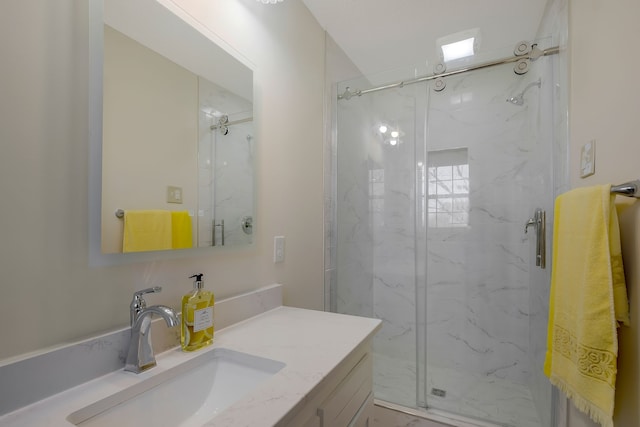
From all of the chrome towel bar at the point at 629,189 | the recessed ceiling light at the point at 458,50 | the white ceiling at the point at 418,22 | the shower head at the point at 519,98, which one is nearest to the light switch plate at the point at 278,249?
the chrome towel bar at the point at 629,189

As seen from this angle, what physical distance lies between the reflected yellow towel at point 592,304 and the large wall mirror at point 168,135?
1207 mm

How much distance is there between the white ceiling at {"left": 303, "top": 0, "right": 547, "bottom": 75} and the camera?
1742 mm

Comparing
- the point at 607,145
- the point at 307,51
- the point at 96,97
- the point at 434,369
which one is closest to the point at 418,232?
the point at 434,369

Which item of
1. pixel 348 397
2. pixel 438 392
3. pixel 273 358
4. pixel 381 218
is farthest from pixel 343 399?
pixel 381 218

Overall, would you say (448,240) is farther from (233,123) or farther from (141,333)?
(141,333)

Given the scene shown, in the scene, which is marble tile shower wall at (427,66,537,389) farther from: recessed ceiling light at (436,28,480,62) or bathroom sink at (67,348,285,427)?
bathroom sink at (67,348,285,427)

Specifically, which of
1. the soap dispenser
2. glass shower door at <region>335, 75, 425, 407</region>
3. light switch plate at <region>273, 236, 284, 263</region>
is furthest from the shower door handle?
the soap dispenser

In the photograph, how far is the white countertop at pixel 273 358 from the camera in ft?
1.95

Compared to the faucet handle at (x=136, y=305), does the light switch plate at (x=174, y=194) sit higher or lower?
higher

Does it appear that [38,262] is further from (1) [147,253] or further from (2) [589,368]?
(2) [589,368]

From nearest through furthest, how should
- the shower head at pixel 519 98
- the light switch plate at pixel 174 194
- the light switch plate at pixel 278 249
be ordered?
the light switch plate at pixel 174 194
the light switch plate at pixel 278 249
the shower head at pixel 519 98

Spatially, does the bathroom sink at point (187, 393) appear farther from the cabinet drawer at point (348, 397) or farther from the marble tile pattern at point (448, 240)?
the marble tile pattern at point (448, 240)

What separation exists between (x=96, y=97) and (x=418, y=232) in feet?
6.02

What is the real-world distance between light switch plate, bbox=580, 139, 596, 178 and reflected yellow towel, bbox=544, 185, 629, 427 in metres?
0.13
